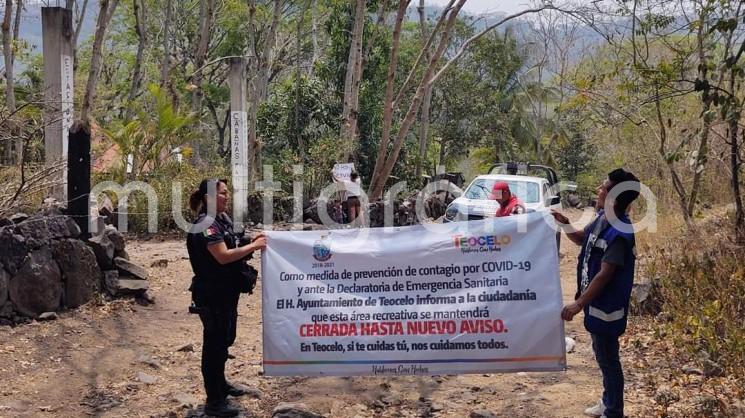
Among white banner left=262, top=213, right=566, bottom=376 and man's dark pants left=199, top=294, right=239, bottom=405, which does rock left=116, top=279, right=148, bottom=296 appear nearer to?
man's dark pants left=199, top=294, right=239, bottom=405

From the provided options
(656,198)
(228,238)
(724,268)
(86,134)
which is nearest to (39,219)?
(86,134)

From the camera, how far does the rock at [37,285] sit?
23.8ft

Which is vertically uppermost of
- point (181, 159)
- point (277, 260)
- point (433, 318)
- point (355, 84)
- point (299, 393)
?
point (355, 84)

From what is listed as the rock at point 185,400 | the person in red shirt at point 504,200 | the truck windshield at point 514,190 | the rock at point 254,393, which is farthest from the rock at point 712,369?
the truck windshield at point 514,190

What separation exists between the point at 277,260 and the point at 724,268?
178 inches

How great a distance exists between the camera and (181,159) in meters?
17.1

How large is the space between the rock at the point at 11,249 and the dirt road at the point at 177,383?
607 millimetres

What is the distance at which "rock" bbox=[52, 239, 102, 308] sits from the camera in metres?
7.65

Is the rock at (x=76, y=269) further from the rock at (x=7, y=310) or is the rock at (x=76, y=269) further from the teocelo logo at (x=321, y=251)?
the teocelo logo at (x=321, y=251)

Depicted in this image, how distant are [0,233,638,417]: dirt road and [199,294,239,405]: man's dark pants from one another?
0.92ft

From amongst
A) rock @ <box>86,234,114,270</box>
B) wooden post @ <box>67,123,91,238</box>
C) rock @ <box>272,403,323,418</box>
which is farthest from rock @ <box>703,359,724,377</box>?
wooden post @ <box>67,123,91,238</box>

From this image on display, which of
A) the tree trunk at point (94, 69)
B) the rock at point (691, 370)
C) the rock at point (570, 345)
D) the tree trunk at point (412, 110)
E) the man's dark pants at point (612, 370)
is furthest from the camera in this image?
the tree trunk at point (412, 110)

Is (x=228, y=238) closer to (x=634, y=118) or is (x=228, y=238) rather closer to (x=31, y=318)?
(x=31, y=318)

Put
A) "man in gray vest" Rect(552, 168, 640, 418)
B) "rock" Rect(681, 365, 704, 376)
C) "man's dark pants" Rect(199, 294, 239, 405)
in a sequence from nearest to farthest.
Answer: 1. "man in gray vest" Rect(552, 168, 640, 418)
2. "man's dark pants" Rect(199, 294, 239, 405)
3. "rock" Rect(681, 365, 704, 376)
